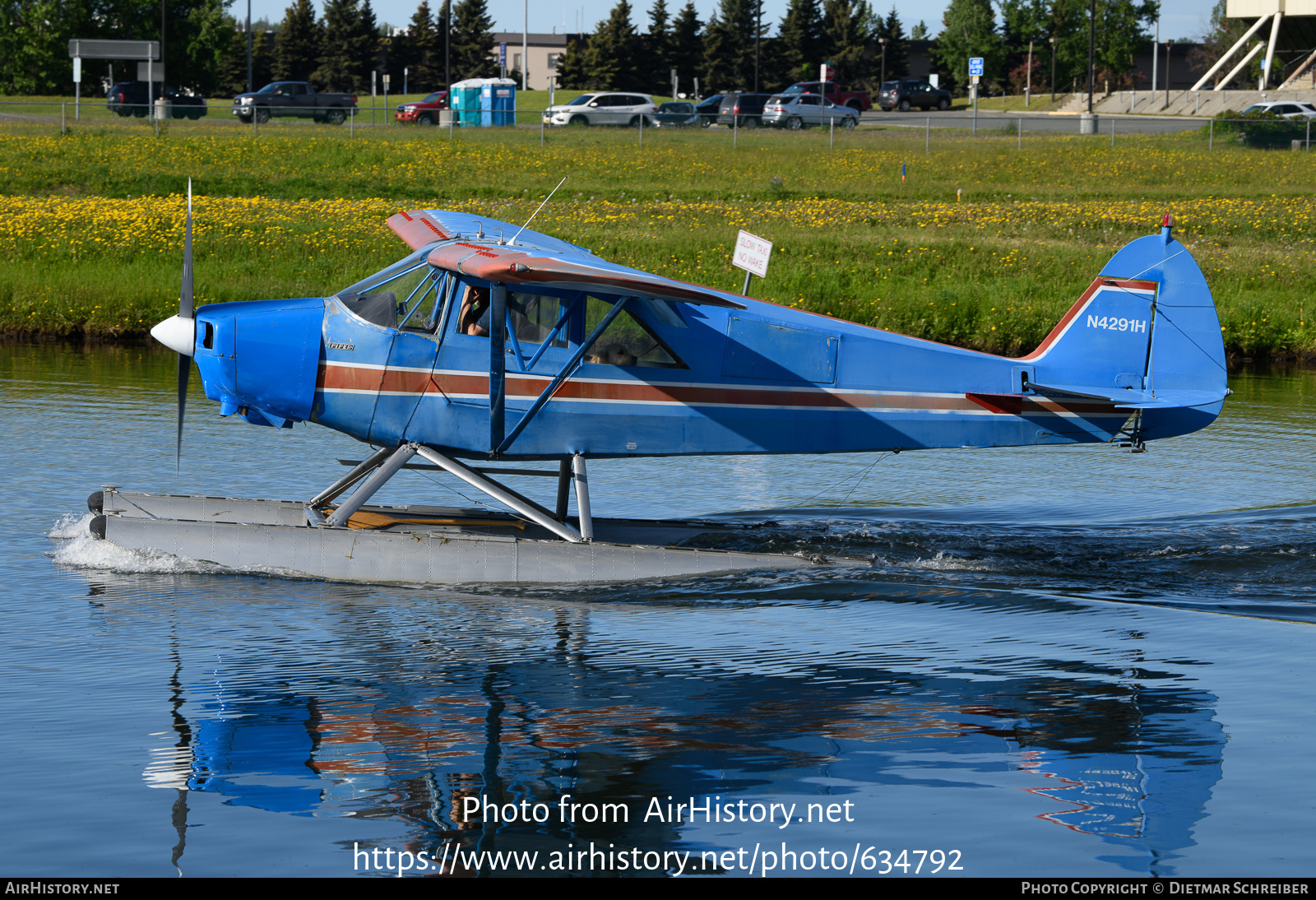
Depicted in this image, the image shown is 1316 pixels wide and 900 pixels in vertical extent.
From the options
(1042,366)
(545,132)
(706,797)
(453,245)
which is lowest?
(706,797)

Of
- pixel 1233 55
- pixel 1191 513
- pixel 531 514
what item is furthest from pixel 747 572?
pixel 1233 55

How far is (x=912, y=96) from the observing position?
7694 centimetres

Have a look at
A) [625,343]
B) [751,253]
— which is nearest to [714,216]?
[751,253]

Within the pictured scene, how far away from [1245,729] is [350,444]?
9757 mm

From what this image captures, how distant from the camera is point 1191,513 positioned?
11.6 metres

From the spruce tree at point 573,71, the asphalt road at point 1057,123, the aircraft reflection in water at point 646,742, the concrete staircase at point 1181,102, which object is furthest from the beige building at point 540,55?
the aircraft reflection in water at point 646,742

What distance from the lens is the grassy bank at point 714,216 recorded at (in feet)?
70.6

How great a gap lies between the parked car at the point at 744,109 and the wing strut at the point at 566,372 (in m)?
42.6

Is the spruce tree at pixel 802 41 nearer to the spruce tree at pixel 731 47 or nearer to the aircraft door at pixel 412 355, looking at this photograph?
the spruce tree at pixel 731 47

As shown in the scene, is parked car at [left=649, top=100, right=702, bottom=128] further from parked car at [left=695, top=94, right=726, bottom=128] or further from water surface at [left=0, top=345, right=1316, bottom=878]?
water surface at [left=0, top=345, right=1316, bottom=878]

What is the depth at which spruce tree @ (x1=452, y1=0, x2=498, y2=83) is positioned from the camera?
9106 centimetres

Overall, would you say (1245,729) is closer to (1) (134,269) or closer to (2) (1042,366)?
(2) (1042,366)

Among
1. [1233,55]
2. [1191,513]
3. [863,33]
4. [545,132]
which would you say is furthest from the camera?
[863,33]

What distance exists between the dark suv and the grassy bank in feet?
112
